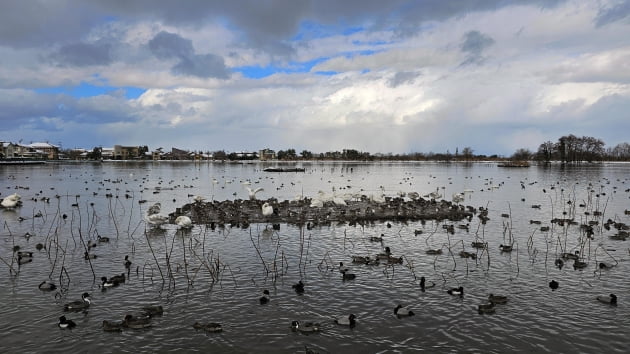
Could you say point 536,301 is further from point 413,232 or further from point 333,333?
point 413,232

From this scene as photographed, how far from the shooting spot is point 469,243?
20.9m

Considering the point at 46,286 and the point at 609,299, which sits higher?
the point at 609,299

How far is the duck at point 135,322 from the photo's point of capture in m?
11.2

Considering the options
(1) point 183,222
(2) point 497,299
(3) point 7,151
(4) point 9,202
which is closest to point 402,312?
(2) point 497,299

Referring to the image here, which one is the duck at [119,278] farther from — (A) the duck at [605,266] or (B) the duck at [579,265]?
(A) the duck at [605,266]

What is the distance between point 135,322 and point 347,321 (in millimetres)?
5581

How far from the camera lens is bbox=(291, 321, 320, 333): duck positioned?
11.0 m

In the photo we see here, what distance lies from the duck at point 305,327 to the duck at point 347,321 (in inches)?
24.7

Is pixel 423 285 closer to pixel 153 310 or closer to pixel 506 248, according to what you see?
pixel 506 248

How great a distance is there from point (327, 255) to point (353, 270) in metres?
2.38

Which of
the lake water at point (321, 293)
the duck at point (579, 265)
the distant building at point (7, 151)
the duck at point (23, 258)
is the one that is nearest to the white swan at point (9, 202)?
the lake water at point (321, 293)

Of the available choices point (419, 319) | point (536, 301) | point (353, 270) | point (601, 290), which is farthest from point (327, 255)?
point (601, 290)

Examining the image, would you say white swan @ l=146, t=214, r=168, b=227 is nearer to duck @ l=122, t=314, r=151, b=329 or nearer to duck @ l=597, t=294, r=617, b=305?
duck @ l=122, t=314, r=151, b=329

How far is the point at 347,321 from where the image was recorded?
1146 centimetres
